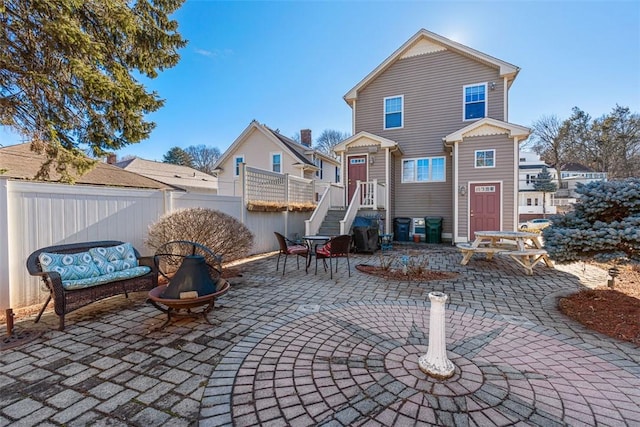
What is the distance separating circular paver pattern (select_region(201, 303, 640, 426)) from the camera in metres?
1.83

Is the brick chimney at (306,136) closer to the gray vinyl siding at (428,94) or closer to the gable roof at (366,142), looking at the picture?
the gray vinyl siding at (428,94)

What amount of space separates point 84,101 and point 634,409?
891 cm

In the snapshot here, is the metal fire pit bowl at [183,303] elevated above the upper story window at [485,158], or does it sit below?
below

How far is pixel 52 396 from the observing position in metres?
2.07

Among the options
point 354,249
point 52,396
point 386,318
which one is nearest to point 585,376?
point 386,318

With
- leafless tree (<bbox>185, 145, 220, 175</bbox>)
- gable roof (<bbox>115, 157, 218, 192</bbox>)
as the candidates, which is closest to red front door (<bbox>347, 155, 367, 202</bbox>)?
gable roof (<bbox>115, 157, 218, 192</bbox>)

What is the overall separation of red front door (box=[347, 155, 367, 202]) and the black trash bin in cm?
225

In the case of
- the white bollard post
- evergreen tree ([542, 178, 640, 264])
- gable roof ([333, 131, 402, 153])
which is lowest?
the white bollard post

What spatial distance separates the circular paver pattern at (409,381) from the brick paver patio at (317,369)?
11 mm

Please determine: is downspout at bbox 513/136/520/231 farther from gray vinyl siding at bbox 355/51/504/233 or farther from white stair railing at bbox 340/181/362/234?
white stair railing at bbox 340/181/362/234

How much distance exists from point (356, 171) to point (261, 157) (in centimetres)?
748

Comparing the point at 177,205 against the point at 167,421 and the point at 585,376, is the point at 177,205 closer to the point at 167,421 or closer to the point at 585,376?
the point at 167,421

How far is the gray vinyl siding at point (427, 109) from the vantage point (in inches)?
450

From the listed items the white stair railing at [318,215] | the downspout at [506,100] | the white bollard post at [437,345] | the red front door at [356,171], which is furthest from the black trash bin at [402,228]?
the white bollard post at [437,345]
